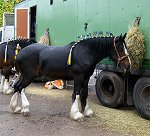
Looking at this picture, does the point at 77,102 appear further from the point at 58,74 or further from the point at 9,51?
the point at 9,51

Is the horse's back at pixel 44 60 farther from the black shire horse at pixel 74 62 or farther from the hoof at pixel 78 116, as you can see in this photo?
the hoof at pixel 78 116

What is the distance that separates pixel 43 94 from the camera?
1037 cm

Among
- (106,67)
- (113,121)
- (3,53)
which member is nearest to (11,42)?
(3,53)

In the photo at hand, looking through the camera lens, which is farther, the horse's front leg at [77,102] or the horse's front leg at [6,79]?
the horse's front leg at [6,79]

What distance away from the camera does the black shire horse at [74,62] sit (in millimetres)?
6863

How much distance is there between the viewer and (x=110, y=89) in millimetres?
8578

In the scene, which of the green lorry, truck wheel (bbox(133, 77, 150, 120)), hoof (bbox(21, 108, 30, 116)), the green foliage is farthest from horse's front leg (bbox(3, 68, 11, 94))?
the green foliage

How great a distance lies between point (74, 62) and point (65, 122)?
1.21 metres

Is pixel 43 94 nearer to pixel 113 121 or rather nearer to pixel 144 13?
pixel 113 121

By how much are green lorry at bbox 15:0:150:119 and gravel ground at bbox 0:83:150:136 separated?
366 mm

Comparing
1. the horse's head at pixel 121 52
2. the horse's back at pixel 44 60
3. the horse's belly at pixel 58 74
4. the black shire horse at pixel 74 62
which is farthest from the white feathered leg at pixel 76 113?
the horse's head at pixel 121 52

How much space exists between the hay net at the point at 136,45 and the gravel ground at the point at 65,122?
1193mm

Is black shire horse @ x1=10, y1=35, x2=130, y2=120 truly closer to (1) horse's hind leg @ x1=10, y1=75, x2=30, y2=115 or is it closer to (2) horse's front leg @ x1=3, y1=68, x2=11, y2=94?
(1) horse's hind leg @ x1=10, y1=75, x2=30, y2=115

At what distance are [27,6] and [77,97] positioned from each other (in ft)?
27.0
